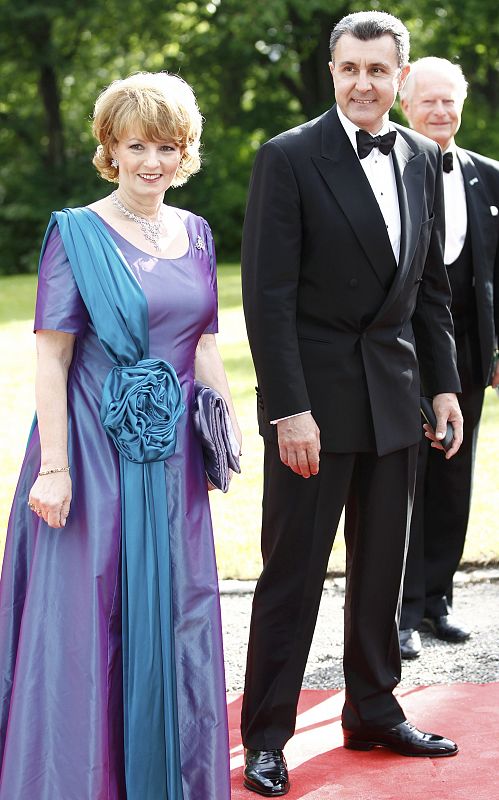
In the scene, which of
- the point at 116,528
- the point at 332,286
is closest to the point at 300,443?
the point at 332,286

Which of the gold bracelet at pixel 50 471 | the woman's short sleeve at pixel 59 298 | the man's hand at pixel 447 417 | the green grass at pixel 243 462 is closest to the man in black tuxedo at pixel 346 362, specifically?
the man's hand at pixel 447 417

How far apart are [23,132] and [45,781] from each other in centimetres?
3042

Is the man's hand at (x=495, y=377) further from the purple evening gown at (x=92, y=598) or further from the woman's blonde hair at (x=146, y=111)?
the woman's blonde hair at (x=146, y=111)

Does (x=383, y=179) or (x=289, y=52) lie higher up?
(x=289, y=52)

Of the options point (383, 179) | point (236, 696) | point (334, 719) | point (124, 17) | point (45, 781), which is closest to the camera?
point (45, 781)

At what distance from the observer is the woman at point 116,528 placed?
2.99m

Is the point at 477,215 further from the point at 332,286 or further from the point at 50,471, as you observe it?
the point at 50,471

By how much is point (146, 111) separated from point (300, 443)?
1.04 m

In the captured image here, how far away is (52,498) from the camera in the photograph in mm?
2971

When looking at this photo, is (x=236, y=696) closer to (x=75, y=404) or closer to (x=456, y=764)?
(x=456, y=764)

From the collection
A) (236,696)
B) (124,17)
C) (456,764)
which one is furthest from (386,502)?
(124,17)

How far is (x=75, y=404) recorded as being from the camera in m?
3.09

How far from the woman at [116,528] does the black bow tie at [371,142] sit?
0.53m

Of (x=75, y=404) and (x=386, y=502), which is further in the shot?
(x=386, y=502)
